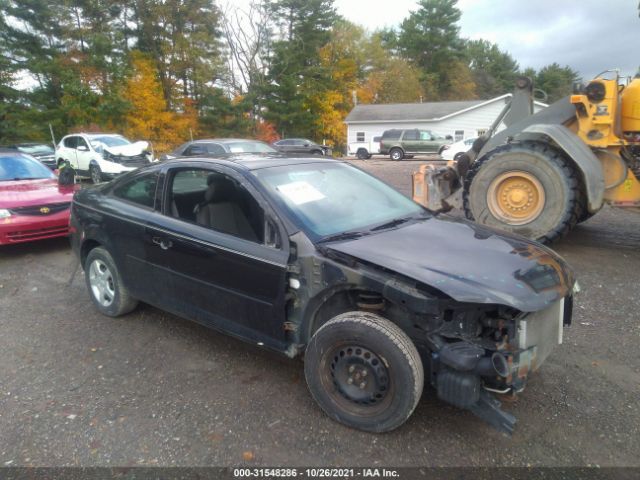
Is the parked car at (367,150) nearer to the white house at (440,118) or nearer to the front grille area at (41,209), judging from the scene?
the white house at (440,118)

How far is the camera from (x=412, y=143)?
89.0 feet

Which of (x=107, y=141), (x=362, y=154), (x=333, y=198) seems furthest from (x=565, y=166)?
(x=362, y=154)

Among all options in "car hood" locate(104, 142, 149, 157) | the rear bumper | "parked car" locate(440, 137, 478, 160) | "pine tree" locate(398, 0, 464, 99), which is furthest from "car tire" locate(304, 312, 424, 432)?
"pine tree" locate(398, 0, 464, 99)

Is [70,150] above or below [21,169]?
above

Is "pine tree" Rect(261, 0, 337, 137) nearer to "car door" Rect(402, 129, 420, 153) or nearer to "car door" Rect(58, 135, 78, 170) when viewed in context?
"car door" Rect(402, 129, 420, 153)

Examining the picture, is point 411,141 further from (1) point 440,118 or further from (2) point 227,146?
(2) point 227,146

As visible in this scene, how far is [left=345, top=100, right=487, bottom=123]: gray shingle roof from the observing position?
37287 millimetres

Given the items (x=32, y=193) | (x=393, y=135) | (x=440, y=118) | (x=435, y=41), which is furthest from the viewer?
(x=435, y=41)

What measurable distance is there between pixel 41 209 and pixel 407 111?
3593cm

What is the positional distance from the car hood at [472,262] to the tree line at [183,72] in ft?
85.5

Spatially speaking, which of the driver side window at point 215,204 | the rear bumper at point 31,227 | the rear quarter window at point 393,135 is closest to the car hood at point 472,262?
the driver side window at point 215,204

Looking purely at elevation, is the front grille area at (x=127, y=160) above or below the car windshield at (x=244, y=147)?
below

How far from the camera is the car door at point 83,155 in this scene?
49.0 ft

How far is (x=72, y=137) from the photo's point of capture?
1595cm
